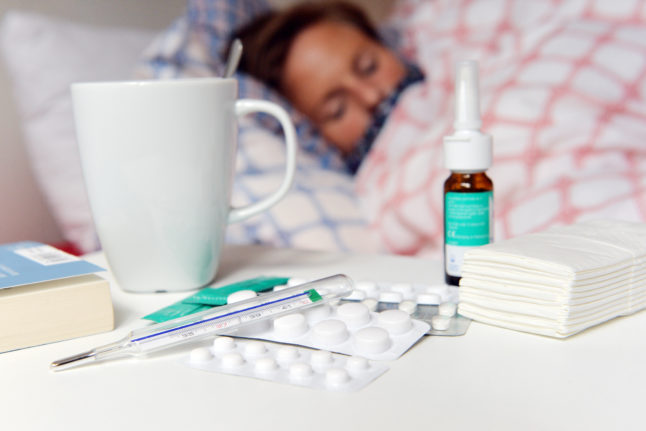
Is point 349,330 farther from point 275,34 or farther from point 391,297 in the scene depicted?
point 275,34

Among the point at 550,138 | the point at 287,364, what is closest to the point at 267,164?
the point at 550,138

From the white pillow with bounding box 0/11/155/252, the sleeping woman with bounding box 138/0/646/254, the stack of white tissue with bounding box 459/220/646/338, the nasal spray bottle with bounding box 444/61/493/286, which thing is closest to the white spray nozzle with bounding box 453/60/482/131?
the nasal spray bottle with bounding box 444/61/493/286

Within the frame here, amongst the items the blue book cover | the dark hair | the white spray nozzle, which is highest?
the dark hair

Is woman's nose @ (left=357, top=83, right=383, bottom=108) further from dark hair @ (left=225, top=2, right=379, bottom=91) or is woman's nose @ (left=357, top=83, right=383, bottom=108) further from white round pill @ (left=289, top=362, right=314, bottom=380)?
white round pill @ (left=289, top=362, right=314, bottom=380)

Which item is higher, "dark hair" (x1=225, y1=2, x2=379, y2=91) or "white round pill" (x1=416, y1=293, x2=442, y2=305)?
"dark hair" (x1=225, y1=2, x2=379, y2=91)

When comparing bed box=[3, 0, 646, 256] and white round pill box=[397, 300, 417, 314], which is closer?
white round pill box=[397, 300, 417, 314]

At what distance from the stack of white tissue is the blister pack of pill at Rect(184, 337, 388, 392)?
102mm

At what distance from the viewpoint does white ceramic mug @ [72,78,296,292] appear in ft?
1.55

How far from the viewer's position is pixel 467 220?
48cm

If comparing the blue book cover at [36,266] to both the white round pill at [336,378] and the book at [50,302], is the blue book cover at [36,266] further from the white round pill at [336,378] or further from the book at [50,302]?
the white round pill at [336,378]

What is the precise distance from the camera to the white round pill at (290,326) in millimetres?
385

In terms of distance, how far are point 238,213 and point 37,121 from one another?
1.64 feet

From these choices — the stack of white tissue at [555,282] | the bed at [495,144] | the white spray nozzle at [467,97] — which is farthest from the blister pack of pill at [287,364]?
the bed at [495,144]

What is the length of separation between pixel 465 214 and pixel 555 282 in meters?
0.12
